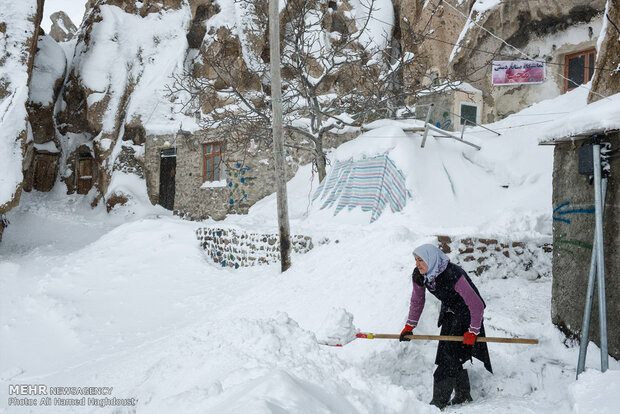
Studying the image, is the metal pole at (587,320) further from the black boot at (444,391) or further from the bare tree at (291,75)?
the bare tree at (291,75)

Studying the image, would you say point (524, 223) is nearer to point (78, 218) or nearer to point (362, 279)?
point (362, 279)

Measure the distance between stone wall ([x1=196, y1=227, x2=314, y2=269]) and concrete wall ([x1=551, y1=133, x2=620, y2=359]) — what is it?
503 cm

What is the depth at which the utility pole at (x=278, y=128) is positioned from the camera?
8.00m

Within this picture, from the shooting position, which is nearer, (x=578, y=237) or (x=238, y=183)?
(x=578, y=237)

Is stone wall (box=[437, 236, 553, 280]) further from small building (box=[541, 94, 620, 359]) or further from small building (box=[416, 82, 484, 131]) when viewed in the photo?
small building (box=[416, 82, 484, 131])

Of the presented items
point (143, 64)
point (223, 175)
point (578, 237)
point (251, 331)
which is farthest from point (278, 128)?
point (143, 64)

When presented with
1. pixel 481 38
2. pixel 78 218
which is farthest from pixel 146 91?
pixel 481 38

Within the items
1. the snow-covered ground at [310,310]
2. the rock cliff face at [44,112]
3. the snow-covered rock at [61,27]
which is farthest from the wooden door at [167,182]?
the snow-covered rock at [61,27]

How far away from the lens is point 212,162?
634 inches

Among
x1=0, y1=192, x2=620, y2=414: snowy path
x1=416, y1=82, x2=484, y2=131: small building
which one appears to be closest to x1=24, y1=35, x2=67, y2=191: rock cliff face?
x1=0, y1=192, x2=620, y2=414: snowy path

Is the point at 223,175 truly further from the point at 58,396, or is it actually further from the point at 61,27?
the point at 61,27

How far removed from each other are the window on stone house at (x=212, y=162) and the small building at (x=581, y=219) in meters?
12.5

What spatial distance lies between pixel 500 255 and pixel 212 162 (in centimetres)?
1179

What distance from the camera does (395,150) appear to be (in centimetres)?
917
